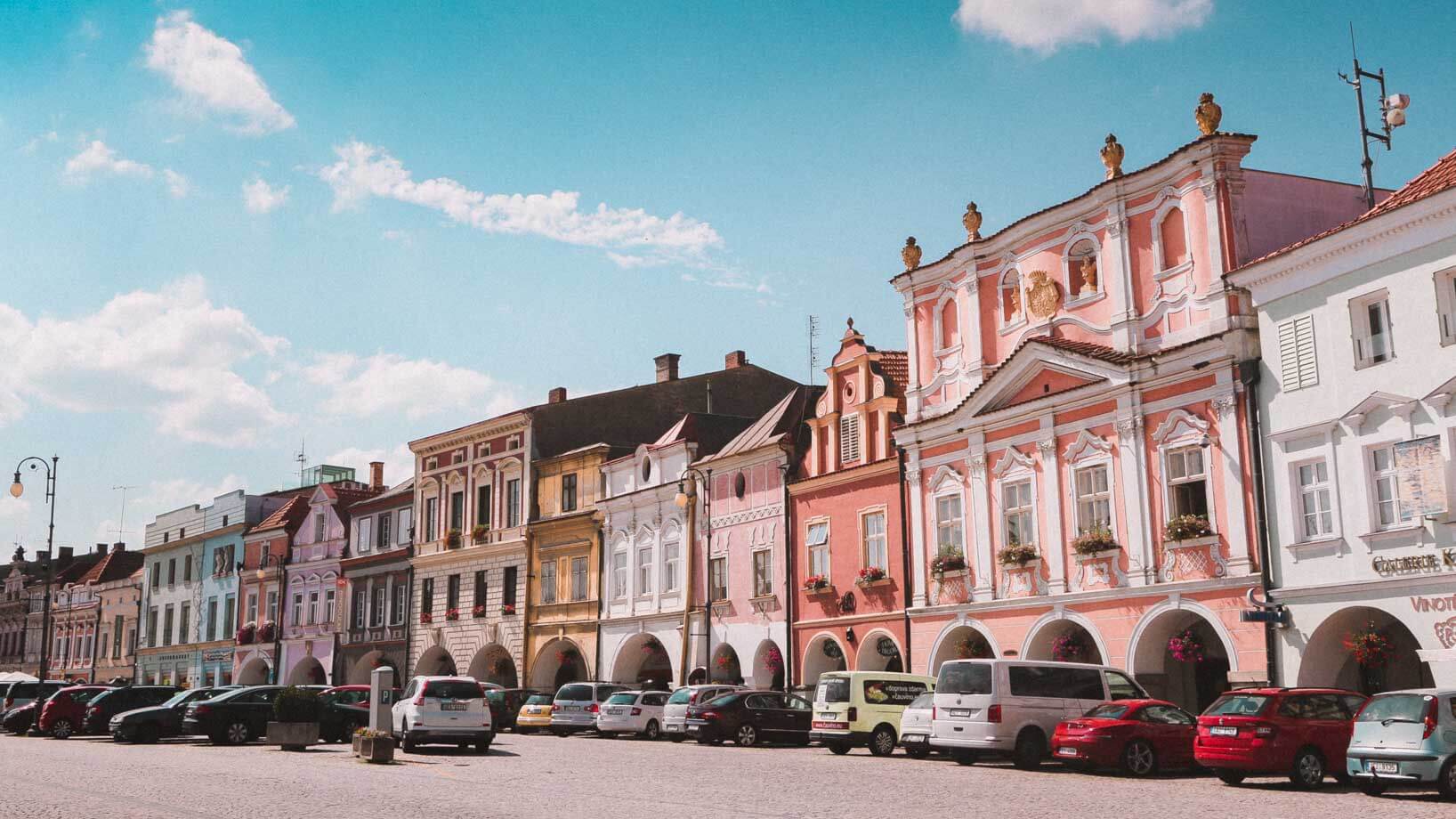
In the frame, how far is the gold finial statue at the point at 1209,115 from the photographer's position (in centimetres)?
2861

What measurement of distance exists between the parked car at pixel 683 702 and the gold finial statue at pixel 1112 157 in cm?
1525

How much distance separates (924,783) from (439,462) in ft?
137

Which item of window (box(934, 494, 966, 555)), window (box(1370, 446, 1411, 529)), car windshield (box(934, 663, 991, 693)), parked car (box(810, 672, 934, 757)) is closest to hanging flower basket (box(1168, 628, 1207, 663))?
parked car (box(810, 672, 934, 757))

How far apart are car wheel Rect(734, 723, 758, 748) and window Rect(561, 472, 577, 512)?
66.5 feet

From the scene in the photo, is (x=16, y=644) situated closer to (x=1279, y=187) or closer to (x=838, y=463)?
(x=838, y=463)

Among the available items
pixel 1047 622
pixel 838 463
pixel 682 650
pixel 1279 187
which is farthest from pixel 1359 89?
pixel 682 650

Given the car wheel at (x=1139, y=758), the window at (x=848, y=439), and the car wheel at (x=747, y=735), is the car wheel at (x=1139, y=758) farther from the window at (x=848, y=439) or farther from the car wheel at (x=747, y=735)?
the window at (x=848, y=439)

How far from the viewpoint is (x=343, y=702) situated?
1332 inches

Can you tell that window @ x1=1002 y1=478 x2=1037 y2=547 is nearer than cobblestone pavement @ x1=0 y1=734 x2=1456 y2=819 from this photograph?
No

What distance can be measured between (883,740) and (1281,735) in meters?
10.3

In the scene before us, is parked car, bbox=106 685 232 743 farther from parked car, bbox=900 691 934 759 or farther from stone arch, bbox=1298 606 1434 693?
stone arch, bbox=1298 606 1434 693

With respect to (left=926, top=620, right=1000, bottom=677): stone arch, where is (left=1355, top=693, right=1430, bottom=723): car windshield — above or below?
below

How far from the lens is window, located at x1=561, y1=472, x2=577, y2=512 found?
170ft

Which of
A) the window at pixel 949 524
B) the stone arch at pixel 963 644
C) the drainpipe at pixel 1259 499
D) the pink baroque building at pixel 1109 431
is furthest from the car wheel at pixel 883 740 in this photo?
the drainpipe at pixel 1259 499
